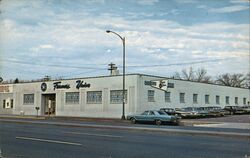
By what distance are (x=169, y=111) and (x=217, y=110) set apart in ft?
27.5

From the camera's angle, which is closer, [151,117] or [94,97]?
[151,117]

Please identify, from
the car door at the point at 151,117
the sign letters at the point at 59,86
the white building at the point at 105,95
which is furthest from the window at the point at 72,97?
the car door at the point at 151,117

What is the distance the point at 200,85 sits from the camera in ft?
191

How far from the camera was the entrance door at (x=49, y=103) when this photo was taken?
58.7 m

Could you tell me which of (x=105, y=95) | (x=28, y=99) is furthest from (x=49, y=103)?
(x=105, y=95)

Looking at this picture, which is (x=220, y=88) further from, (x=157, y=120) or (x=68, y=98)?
(x=157, y=120)

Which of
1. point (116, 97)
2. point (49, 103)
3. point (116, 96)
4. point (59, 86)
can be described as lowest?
point (49, 103)

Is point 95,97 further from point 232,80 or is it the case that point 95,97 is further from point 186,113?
point 232,80

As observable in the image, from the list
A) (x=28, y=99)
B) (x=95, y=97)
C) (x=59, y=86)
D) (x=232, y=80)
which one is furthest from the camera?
(x=232, y=80)

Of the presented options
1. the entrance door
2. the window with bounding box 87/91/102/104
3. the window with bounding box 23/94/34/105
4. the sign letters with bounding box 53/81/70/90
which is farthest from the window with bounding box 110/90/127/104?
the window with bounding box 23/94/34/105

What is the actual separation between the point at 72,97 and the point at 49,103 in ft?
20.8

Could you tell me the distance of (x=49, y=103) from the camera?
195 feet

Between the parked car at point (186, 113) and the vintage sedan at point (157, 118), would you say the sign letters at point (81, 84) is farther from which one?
the vintage sedan at point (157, 118)

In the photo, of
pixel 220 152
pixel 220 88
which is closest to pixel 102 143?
pixel 220 152
